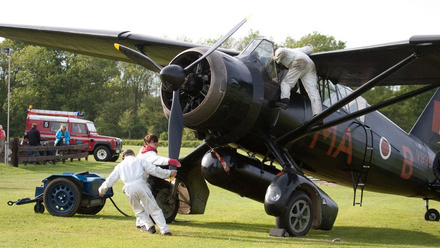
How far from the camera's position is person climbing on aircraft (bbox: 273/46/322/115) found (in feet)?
34.8

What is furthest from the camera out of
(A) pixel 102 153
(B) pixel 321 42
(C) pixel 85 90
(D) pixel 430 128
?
(C) pixel 85 90

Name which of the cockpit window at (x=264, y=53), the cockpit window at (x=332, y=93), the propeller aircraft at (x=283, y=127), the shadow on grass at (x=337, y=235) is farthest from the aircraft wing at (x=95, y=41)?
the shadow on grass at (x=337, y=235)

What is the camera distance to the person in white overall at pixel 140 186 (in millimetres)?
9594

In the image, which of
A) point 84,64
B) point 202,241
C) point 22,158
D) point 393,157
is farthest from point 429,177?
point 84,64

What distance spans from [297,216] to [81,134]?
28767mm

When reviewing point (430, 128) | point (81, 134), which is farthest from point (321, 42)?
point (430, 128)

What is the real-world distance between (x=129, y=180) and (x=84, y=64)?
301ft

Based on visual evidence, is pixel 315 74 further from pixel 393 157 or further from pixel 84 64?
pixel 84 64

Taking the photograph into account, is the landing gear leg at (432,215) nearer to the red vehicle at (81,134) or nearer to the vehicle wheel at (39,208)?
the vehicle wheel at (39,208)

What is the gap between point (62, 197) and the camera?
11648mm

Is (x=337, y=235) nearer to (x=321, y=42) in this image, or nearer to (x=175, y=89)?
(x=175, y=89)

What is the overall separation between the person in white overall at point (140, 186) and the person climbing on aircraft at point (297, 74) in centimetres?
260

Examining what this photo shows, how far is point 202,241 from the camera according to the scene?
9078 millimetres

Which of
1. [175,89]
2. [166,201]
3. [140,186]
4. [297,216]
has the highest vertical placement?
[175,89]
